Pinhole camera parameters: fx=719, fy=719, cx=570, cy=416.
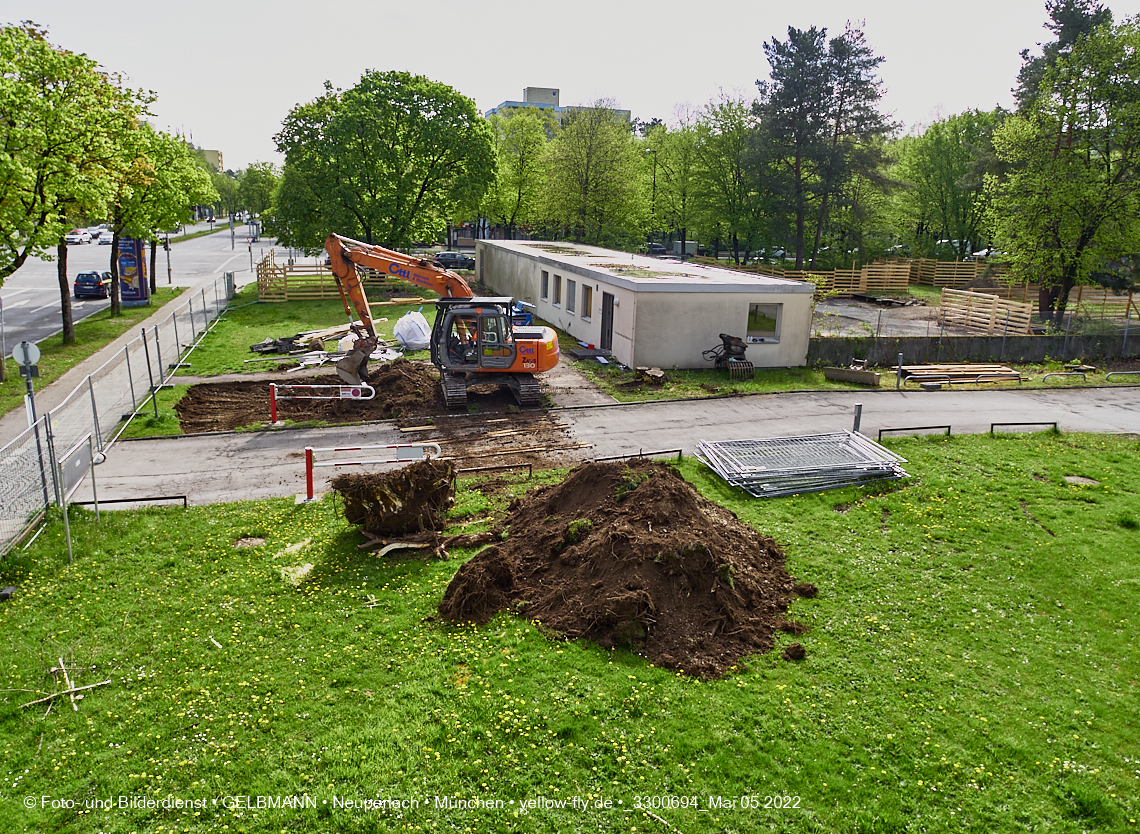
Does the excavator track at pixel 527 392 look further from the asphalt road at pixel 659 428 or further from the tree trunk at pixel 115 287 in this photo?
the tree trunk at pixel 115 287

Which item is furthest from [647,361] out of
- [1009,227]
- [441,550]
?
[1009,227]

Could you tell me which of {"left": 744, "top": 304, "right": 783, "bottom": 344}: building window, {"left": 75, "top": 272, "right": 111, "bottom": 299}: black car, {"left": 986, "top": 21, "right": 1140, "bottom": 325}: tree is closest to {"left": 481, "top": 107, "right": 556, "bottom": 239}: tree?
{"left": 75, "top": 272, "right": 111, "bottom": 299}: black car

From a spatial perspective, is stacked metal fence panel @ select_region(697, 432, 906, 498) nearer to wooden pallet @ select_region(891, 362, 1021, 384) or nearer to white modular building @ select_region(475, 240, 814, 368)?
white modular building @ select_region(475, 240, 814, 368)

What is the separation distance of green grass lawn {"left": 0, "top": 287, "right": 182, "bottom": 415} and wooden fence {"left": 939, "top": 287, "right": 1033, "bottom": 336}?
33022 mm

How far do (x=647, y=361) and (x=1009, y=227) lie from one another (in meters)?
20.9

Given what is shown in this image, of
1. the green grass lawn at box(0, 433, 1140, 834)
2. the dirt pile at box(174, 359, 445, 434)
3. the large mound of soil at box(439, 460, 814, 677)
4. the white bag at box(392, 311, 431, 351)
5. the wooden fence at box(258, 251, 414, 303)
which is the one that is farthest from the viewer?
the wooden fence at box(258, 251, 414, 303)

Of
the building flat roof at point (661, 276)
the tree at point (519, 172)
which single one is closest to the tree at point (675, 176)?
the tree at point (519, 172)

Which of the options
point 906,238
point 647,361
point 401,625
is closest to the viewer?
point 401,625

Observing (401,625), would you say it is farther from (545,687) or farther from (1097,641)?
(1097,641)

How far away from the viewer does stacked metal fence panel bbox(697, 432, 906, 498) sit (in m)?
14.5

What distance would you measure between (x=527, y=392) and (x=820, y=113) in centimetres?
3239

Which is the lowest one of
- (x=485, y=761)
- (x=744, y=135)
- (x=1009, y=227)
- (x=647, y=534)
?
(x=485, y=761)

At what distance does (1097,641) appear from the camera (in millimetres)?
9461

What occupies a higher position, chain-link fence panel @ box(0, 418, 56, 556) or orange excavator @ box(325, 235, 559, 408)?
orange excavator @ box(325, 235, 559, 408)
